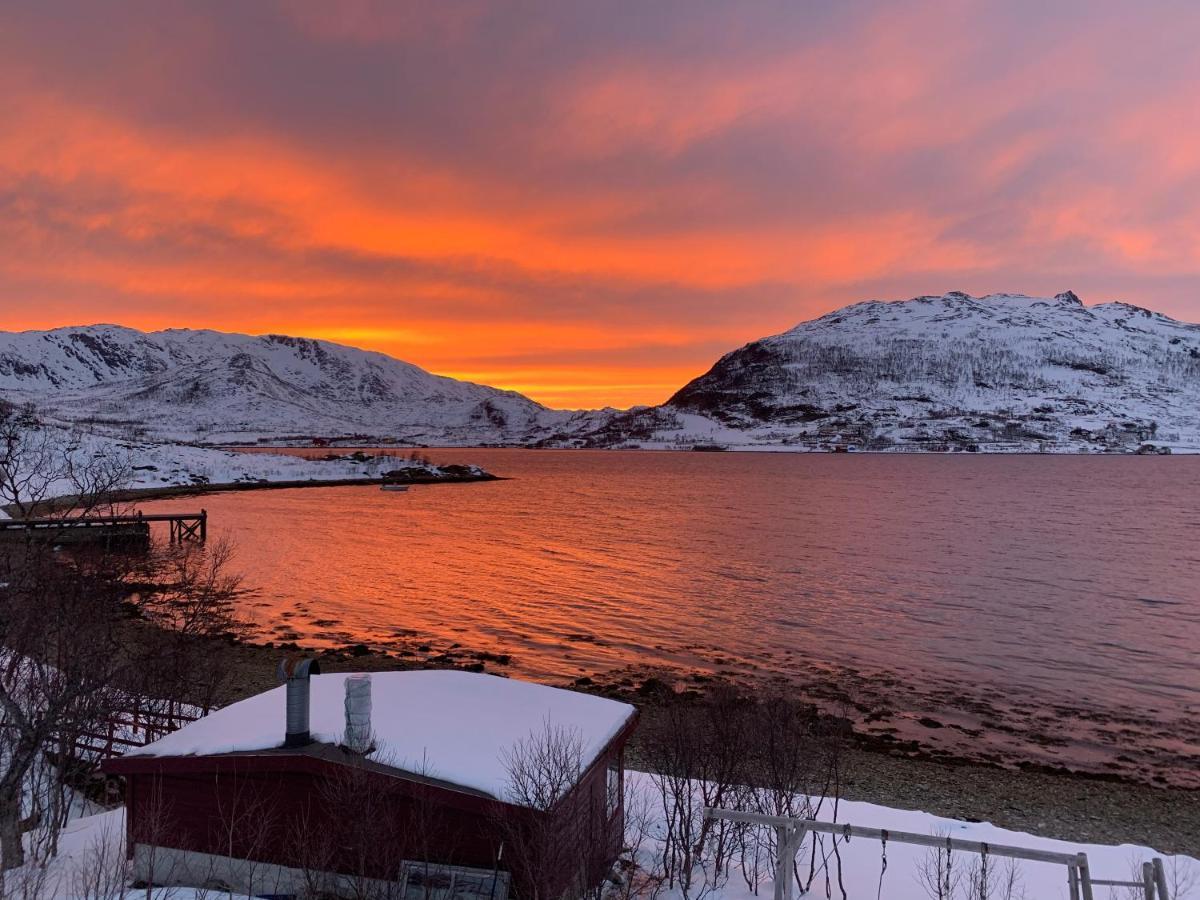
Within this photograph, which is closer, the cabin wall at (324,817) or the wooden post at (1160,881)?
the wooden post at (1160,881)

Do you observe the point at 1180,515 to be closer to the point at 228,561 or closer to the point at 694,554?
the point at 694,554

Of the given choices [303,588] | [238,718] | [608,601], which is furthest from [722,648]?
[303,588]

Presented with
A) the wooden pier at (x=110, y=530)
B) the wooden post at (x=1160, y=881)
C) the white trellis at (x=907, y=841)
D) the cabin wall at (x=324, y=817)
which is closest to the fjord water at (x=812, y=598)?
the wooden pier at (x=110, y=530)

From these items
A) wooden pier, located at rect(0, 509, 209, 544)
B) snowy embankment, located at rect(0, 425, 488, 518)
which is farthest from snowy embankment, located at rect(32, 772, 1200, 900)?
snowy embankment, located at rect(0, 425, 488, 518)

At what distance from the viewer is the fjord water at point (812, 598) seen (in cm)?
2758

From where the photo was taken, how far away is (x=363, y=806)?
9977 millimetres

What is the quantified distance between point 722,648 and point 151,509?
228 ft

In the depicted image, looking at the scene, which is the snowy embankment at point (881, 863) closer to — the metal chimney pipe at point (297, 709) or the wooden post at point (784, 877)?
the wooden post at point (784, 877)

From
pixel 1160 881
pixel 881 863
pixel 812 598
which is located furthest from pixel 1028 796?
pixel 812 598

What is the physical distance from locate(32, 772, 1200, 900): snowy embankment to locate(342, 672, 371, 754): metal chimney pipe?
14.2 ft

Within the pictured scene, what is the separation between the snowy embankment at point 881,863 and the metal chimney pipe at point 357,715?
433cm

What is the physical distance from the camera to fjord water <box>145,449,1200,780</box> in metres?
27.6

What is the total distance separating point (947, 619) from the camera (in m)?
38.5

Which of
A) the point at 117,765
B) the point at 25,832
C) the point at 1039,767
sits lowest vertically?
the point at 1039,767
